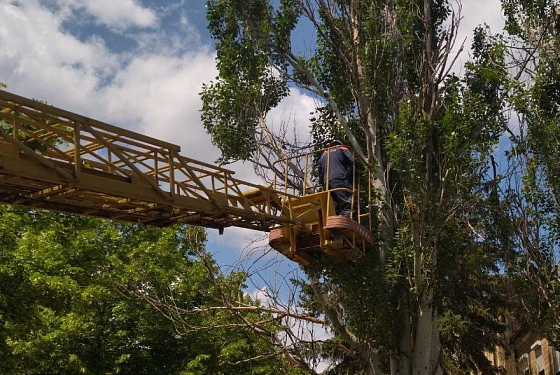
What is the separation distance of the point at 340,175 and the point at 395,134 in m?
3.01

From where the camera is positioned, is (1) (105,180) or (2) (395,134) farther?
(2) (395,134)

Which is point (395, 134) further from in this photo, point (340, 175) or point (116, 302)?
point (116, 302)

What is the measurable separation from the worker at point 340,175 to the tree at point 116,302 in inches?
230

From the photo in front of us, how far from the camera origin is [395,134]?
14.9m

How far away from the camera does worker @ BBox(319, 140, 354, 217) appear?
12.2 metres

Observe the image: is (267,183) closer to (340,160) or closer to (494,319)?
(340,160)

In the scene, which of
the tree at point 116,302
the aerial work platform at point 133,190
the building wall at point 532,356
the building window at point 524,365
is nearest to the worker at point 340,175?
the aerial work platform at point 133,190

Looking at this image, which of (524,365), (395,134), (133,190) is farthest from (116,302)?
(524,365)

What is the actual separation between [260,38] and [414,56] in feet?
12.4

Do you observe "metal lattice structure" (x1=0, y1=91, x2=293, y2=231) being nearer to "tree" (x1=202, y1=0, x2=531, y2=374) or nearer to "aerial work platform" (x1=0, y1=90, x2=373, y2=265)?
"aerial work platform" (x1=0, y1=90, x2=373, y2=265)

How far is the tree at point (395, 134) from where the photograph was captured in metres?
14.5

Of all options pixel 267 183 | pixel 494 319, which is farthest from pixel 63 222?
pixel 494 319

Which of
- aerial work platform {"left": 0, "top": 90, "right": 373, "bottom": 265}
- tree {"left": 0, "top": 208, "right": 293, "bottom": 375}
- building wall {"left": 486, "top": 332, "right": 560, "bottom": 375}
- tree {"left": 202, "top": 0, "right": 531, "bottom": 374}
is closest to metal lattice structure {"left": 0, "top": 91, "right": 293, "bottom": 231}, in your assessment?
aerial work platform {"left": 0, "top": 90, "right": 373, "bottom": 265}

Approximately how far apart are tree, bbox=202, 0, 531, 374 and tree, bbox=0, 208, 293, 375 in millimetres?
3935
